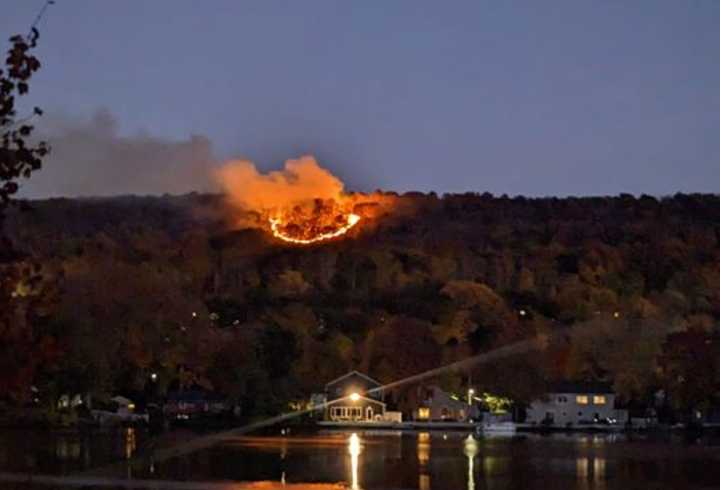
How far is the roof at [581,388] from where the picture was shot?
98688 millimetres

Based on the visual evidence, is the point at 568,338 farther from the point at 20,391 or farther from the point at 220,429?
the point at 20,391

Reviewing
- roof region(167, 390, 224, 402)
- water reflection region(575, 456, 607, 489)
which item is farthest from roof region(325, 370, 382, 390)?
water reflection region(575, 456, 607, 489)

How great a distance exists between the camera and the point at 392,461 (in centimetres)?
4738

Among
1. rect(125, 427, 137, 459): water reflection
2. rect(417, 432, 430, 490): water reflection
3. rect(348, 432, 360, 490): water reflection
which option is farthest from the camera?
rect(125, 427, 137, 459): water reflection

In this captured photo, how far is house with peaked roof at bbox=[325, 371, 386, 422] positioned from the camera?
314 feet

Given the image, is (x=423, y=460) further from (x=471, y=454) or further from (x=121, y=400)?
(x=121, y=400)

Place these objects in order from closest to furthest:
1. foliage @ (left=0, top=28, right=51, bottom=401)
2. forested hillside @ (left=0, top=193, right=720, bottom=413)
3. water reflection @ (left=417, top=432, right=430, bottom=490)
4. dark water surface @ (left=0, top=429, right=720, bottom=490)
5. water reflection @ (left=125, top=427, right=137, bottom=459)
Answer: foliage @ (left=0, top=28, right=51, bottom=401), water reflection @ (left=417, top=432, right=430, bottom=490), dark water surface @ (left=0, top=429, right=720, bottom=490), water reflection @ (left=125, top=427, right=137, bottom=459), forested hillside @ (left=0, top=193, right=720, bottom=413)

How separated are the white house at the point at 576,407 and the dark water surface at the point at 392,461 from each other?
26.8 m

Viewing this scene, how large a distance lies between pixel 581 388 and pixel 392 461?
5490 cm

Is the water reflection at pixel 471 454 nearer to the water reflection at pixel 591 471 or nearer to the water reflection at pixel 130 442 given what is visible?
the water reflection at pixel 591 471

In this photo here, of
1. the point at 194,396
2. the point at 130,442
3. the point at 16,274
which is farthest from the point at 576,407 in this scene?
the point at 16,274

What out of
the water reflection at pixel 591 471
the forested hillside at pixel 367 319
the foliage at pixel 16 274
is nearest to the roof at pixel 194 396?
the forested hillside at pixel 367 319

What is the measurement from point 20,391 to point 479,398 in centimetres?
9272

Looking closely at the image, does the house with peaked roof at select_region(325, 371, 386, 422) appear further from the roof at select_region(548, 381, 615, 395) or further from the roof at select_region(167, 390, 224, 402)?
the roof at select_region(548, 381, 615, 395)
